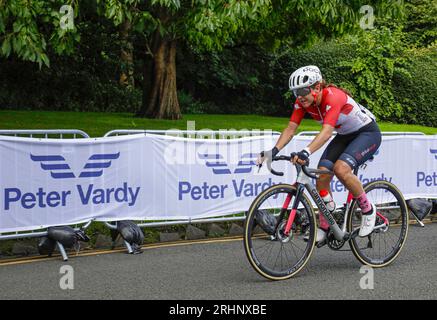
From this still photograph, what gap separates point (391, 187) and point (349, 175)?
0.73 meters

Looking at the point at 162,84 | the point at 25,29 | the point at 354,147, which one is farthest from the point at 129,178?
the point at 162,84

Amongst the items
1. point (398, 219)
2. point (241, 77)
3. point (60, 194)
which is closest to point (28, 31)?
point (60, 194)

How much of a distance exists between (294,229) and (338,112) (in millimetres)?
1159

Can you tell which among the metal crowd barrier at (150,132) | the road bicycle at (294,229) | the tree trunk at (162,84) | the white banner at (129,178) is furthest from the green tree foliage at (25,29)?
the tree trunk at (162,84)

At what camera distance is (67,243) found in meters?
7.94

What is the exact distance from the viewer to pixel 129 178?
8805mm

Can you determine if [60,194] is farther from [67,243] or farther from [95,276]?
[95,276]

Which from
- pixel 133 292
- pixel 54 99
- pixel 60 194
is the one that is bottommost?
pixel 133 292

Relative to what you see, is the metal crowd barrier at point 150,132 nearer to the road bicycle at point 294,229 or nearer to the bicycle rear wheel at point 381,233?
the road bicycle at point 294,229

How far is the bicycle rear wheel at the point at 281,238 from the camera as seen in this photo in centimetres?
660

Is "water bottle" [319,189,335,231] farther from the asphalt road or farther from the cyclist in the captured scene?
the asphalt road

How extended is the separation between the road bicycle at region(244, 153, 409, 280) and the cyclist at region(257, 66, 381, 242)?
0.12 meters

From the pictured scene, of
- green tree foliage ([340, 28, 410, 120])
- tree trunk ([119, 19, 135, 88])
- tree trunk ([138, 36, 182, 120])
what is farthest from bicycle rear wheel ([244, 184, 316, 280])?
green tree foliage ([340, 28, 410, 120])

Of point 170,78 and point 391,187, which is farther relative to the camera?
point 170,78
